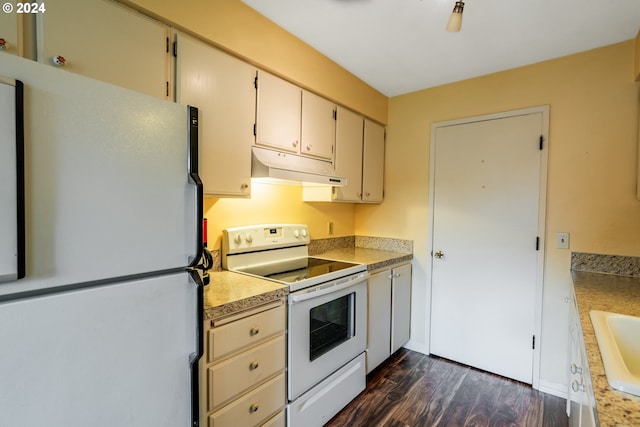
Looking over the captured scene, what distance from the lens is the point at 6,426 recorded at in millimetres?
727

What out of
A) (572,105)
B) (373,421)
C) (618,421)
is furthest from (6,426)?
(572,105)

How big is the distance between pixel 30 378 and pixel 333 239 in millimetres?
2414

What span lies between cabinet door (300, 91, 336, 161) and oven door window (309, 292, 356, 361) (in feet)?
3.57

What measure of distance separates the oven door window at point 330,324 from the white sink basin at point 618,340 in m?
1.27

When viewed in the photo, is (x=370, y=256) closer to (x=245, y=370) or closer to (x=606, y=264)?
(x=245, y=370)

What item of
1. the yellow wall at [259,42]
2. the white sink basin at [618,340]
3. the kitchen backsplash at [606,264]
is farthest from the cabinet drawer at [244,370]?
the kitchen backsplash at [606,264]

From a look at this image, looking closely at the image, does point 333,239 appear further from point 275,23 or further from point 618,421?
point 618,421

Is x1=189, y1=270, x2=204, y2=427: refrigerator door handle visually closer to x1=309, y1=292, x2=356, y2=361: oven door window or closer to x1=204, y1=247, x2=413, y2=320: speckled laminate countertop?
x1=204, y1=247, x2=413, y2=320: speckled laminate countertop

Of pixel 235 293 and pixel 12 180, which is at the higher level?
pixel 12 180

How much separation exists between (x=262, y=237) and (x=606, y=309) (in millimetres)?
1888

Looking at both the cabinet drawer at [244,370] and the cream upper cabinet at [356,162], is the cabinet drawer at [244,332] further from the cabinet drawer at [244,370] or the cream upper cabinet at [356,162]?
the cream upper cabinet at [356,162]

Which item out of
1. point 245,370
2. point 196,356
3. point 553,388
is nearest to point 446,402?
point 553,388

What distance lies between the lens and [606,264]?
2092mm

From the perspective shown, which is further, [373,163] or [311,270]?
[373,163]
